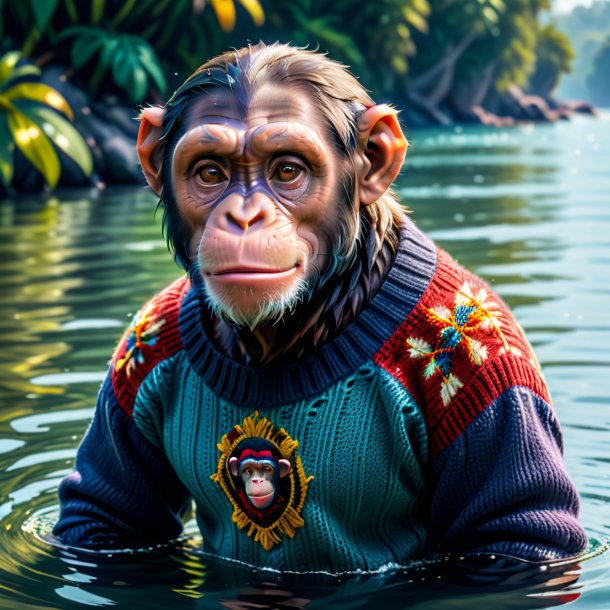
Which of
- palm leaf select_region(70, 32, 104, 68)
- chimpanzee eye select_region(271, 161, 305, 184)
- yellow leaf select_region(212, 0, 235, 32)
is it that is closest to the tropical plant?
yellow leaf select_region(212, 0, 235, 32)

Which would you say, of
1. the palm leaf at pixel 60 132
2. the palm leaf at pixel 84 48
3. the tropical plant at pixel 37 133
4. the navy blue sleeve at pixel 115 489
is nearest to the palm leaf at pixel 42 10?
the palm leaf at pixel 84 48

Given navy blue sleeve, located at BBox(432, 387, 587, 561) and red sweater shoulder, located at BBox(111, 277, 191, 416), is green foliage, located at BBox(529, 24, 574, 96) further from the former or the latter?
navy blue sleeve, located at BBox(432, 387, 587, 561)

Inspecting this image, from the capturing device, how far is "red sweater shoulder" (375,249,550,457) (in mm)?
3307

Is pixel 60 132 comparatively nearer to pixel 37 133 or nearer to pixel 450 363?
pixel 37 133

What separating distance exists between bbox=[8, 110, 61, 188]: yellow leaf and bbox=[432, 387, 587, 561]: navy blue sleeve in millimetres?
12449

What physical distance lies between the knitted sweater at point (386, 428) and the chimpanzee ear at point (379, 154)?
225mm

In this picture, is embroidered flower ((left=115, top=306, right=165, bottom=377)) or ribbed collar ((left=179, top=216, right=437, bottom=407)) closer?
ribbed collar ((left=179, top=216, right=437, bottom=407))

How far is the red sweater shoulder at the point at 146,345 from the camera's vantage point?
3627mm

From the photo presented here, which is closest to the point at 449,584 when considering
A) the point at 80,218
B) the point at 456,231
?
the point at 456,231

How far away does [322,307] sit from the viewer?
3342mm

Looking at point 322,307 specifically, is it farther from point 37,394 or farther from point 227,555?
point 37,394

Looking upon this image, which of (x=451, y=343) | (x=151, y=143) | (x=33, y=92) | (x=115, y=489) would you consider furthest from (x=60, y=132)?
(x=451, y=343)

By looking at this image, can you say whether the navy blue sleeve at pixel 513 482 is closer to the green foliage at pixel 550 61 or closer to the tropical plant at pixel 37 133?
the tropical plant at pixel 37 133

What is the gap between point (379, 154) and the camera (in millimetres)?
3273
